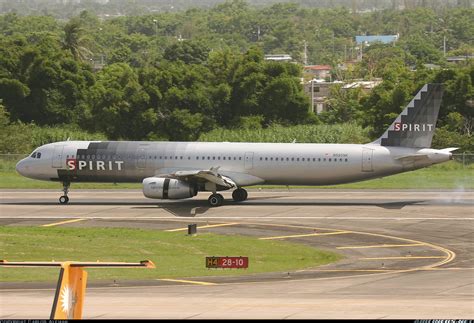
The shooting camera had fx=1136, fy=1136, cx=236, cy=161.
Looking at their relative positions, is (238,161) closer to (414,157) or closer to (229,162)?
(229,162)

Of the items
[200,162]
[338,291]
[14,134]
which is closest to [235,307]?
[338,291]

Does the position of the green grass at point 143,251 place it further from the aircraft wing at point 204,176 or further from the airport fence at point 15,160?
the airport fence at point 15,160

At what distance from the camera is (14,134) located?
102 m

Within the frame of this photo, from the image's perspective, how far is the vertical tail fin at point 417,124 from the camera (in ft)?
221

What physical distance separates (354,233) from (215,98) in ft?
203

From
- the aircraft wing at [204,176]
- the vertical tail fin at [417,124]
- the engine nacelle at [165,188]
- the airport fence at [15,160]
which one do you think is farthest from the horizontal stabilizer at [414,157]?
the airport fence at [15,160]

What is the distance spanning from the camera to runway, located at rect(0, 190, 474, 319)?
35.4 metres

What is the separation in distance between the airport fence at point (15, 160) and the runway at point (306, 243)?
565 inches

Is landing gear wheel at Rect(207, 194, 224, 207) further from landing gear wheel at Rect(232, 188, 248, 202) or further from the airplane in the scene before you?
landing gear wheel at Rect(232, 188, 248, 202)

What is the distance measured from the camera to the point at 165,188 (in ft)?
217

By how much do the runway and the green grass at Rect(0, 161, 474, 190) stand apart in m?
3.68

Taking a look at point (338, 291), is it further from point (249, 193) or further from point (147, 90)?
point (147, 90)

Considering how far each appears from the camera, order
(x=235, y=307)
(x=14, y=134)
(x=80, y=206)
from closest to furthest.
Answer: (x=235, y=307) < (x=80, y=206) < (x=14, y=134)

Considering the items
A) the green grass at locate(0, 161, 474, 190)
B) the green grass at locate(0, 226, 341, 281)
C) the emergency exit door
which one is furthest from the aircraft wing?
the green grass at locate(0, 161, 474, 190)
